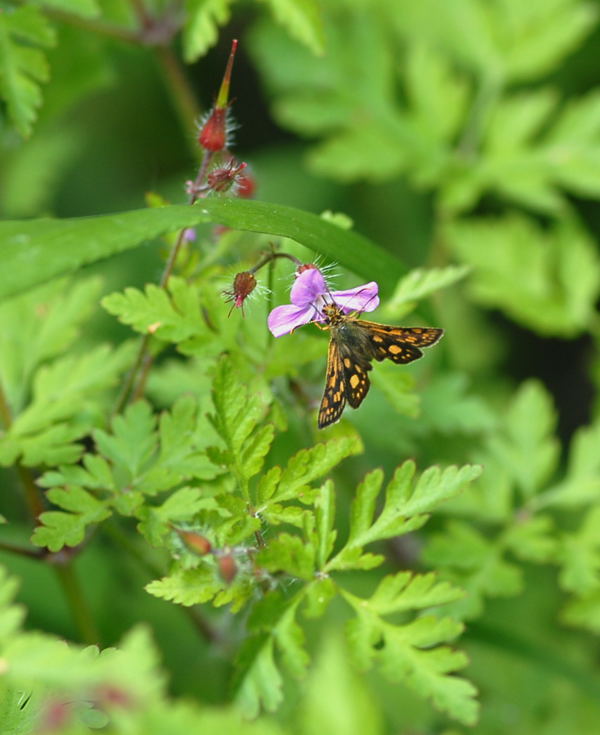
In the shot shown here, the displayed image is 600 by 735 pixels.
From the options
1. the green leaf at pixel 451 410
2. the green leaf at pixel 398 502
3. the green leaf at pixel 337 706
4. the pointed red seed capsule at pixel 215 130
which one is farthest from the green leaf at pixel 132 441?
the green leaf at pixel 451 410

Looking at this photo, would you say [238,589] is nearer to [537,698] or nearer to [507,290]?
[537,698]

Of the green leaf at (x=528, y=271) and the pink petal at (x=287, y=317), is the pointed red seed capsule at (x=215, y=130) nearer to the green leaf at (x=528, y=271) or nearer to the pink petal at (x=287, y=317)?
the pink petal at (x=287, y=317)

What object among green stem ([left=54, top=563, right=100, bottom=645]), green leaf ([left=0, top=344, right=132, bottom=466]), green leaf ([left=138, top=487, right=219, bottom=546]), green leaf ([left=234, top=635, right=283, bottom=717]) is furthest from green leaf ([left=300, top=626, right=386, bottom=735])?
green stem ([left=54, top=563, right=100, bottom=645])

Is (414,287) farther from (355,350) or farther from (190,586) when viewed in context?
(190,586)

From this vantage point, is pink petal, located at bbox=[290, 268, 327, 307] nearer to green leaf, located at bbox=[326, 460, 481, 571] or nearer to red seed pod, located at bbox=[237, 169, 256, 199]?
red seed pod, located at bbox=[237, 169, 256, 199]


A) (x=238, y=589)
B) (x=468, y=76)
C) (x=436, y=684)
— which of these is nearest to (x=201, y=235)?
(x=238, y=589)
